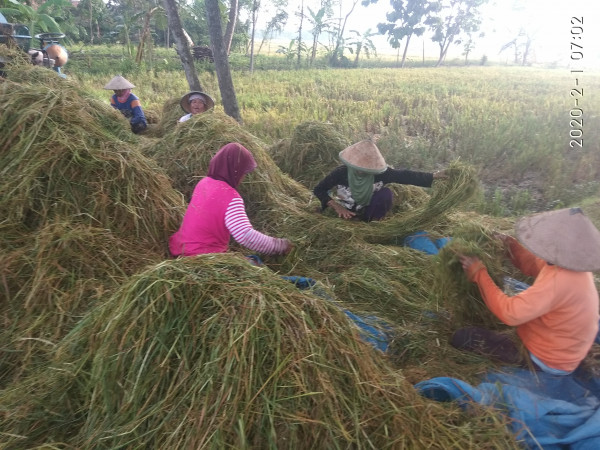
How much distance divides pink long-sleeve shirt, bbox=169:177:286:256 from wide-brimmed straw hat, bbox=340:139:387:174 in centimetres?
108

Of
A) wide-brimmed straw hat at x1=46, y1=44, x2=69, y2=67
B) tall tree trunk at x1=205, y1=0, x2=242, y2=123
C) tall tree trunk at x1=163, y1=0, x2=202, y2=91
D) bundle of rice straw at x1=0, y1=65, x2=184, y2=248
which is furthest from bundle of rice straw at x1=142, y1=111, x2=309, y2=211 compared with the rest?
tall tree trunk at x1=163, y1=0, x2=202, y2=91

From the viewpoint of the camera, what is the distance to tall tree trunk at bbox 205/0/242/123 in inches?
234

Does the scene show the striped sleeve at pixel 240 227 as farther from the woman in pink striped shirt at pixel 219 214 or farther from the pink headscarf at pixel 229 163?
the pink headscarf at pixel 229 163

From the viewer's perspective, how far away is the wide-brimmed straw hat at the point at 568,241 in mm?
1660

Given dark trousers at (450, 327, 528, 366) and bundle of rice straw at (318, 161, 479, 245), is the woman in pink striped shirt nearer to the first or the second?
bundle of rice straw at (318, 161, 479, 245)

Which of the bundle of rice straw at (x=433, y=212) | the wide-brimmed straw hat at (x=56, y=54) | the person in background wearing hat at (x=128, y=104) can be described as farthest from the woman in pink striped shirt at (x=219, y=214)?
the wide-brimmed straw hat at (x=56, y=54)

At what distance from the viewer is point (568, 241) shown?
5.56ft

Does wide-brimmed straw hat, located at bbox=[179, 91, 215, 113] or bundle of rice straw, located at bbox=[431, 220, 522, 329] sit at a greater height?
wide-brimmed straw hat, located at bbox=[179, 91, 215, 113]

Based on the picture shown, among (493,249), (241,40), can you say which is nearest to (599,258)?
(493,249)

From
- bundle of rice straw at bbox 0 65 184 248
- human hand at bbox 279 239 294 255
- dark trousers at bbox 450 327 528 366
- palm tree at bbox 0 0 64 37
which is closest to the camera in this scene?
dark trousers at bbox 450 327 528 366

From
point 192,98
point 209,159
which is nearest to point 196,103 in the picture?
point 192,98

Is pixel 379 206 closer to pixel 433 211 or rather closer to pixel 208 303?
pixel 433 211

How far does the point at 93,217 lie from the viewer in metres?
2.47

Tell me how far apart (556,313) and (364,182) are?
1903 millimetres
